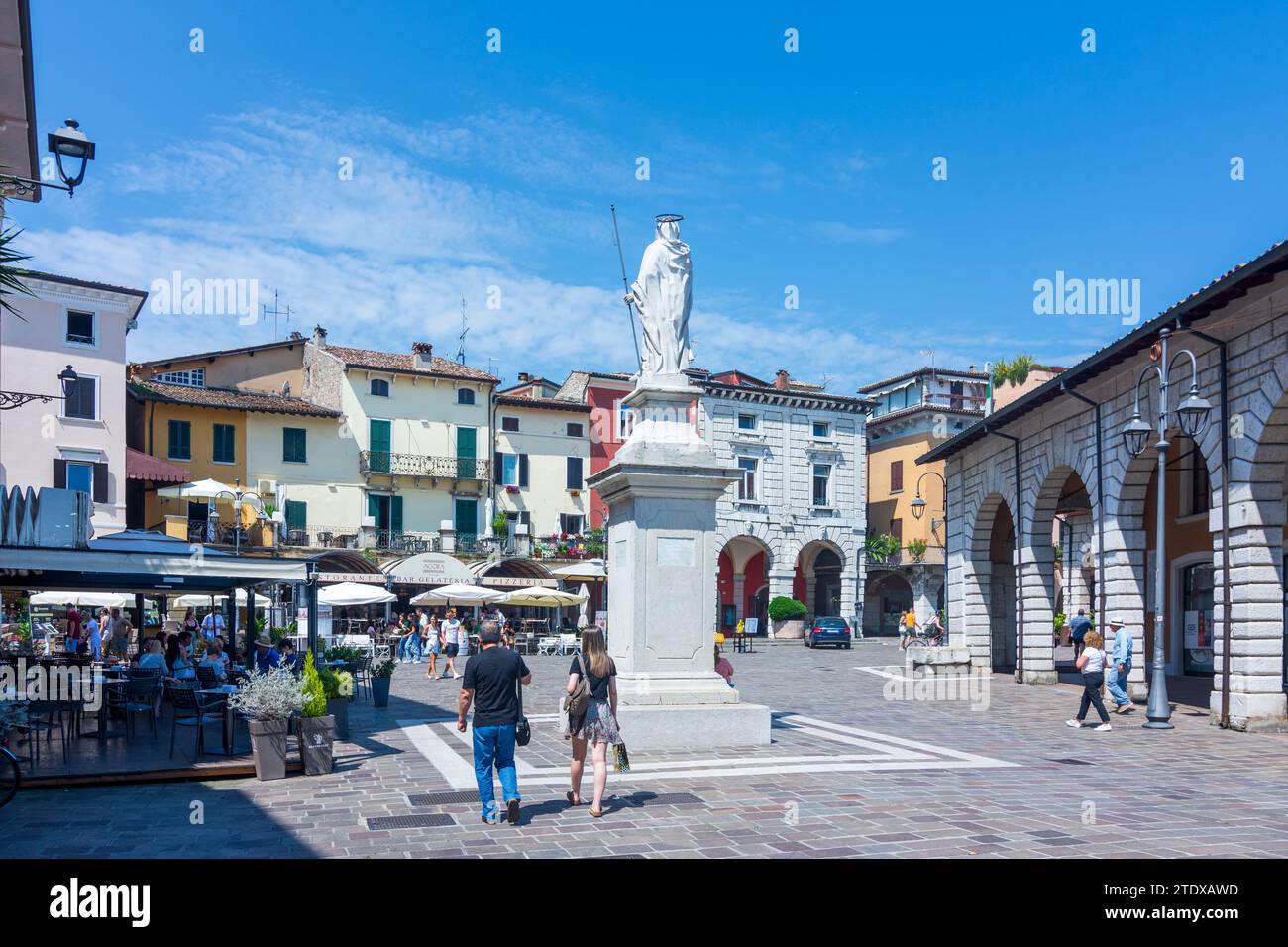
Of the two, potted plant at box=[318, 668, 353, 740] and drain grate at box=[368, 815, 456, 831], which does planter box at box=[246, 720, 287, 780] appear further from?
drain grate at box=[368, 815, 456, 831]

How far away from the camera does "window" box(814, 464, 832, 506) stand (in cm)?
5462

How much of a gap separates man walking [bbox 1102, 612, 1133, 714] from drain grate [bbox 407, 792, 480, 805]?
1195 cm

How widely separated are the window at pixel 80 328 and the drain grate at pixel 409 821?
1304 inches

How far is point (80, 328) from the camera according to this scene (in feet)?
120

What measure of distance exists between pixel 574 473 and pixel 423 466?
24.3 ft

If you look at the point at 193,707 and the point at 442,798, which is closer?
the point at 442,798

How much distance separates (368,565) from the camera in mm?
42125

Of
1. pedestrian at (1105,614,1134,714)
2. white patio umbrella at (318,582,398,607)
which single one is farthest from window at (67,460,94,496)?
pedestrian at (1105,614,1134,714)

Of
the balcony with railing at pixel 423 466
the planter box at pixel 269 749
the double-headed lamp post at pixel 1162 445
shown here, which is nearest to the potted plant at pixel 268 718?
the planter box at pixel 269 749

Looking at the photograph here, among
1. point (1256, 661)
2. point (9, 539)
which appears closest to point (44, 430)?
point (9, 539)

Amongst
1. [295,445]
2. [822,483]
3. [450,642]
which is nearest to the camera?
[450,642]

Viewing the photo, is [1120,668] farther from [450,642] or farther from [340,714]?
[450,642]

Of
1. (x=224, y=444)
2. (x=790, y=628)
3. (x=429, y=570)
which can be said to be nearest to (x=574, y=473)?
(x=790, y=628)
